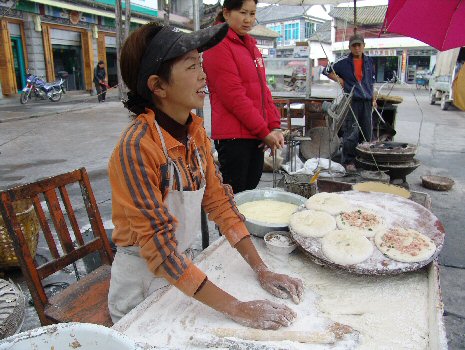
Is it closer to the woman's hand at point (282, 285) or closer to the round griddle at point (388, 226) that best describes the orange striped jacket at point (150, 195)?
the woman's hand at point (282, 285)

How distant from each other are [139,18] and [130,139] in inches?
762

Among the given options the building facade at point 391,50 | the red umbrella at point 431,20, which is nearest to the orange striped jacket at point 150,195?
the red umbrella at point 431,20

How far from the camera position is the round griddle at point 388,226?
1.33 metres

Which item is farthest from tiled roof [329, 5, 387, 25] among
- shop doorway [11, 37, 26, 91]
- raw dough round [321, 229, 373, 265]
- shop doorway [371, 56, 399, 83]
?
raw dough round [321, 229, 373, 265]

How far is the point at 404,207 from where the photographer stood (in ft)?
5.90

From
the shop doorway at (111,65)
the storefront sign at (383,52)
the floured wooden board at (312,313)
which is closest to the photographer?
the floured wooden board at (312,313)

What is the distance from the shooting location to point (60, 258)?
1.75m

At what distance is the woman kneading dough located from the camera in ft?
3.78

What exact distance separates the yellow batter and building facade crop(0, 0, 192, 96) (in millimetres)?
11473

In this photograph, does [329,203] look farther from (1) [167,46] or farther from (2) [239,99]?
(1) [167,46]

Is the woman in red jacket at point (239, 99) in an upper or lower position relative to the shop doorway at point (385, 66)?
lower

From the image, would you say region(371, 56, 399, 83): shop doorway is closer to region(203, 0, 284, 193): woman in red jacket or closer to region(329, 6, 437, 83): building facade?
region(329, 6, 437, 83): building facade

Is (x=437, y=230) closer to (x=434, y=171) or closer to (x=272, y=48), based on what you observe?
(x=434, y=171)

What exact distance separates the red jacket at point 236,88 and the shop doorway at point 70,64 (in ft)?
50.6
